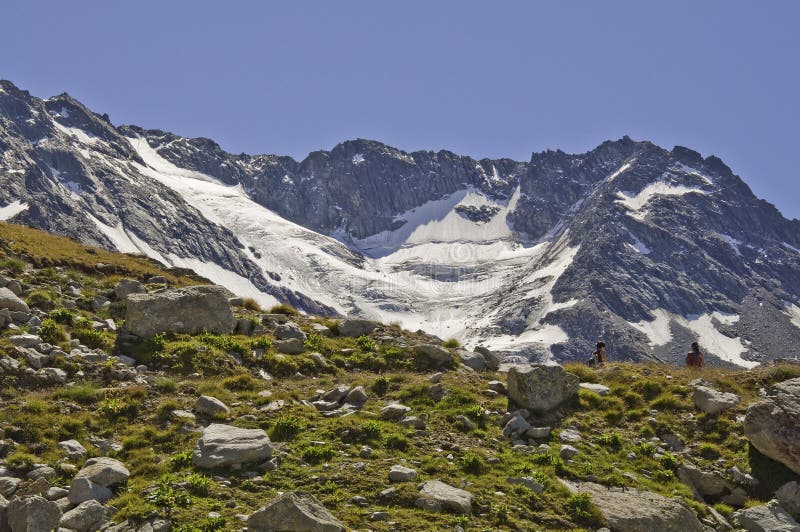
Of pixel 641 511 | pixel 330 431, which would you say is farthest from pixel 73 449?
pixel 641 511

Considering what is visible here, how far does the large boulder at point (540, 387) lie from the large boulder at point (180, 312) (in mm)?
11250

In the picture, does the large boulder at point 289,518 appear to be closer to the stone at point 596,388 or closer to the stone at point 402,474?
the stone at point 402,474

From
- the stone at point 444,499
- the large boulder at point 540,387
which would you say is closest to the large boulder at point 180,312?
the large boulder at point 540,387

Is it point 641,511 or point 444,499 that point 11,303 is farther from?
point 641,511

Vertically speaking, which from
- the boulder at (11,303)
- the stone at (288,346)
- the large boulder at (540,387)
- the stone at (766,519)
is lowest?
the stone at (766,519)

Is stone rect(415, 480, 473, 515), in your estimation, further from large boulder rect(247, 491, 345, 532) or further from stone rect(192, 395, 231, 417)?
stone rect(192, 395, 231, 417)

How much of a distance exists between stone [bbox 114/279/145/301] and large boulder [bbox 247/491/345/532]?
57.9 ft

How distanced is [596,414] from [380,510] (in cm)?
1058

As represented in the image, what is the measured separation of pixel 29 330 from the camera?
22984 mm

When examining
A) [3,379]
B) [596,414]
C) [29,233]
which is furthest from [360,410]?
Result: [29,233]

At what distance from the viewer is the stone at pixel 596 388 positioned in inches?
966

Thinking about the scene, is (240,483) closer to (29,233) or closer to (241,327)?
(241,327)

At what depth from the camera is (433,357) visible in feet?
90.2

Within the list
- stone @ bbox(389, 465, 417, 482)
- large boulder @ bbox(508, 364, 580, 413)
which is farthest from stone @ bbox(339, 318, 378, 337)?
stone @ bbox(389, 465, 417, 482)
